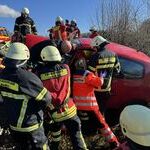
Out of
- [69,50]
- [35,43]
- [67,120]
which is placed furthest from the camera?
[35,43]

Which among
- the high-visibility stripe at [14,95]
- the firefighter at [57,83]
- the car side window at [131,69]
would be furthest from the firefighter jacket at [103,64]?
the high-visibility stripe at [14,95]

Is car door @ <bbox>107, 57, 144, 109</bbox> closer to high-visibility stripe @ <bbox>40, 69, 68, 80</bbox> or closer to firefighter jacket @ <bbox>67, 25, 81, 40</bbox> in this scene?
high-visibility stripe @ <bbox>40, 69, 68, 80</bbox>

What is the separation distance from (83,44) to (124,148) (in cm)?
502

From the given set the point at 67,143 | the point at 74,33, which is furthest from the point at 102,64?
the point at 74,33

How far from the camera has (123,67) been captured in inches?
325

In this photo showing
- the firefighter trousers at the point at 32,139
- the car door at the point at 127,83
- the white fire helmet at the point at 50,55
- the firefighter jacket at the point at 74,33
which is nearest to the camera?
the firefighter trousers at the point at 32,139

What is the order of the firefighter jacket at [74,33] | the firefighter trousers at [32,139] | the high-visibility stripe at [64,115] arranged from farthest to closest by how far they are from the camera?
the firefighter jacket at [74,33] → the high-visibility stripe at [64,115] → the firefighter trousers at [32,139]

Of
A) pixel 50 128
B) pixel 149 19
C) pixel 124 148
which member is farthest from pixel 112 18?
pixel 124 148

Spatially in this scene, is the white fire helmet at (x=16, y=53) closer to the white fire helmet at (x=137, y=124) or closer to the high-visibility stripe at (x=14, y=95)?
the high-visibility stripe at (x=14, y=95)

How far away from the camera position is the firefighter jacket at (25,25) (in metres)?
13.4

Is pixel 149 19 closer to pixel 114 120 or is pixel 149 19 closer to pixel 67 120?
pixel 114 120

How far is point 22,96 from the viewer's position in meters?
5.34

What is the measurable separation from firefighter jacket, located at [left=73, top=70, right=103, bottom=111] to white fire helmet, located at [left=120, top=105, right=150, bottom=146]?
148 inches

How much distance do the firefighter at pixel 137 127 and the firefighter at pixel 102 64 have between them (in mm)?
4146
